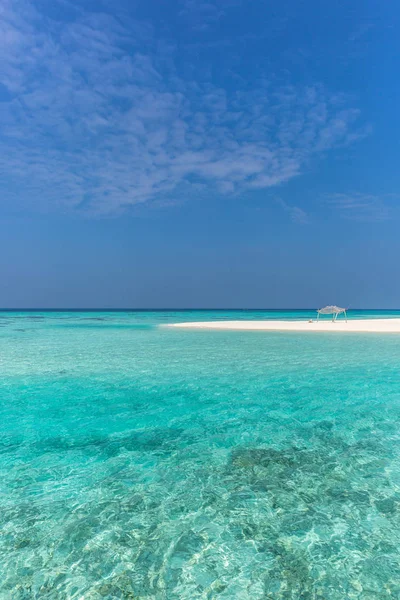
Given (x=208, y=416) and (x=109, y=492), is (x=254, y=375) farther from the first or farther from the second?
(x=109, y=492)

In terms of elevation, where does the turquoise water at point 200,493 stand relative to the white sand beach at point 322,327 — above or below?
below

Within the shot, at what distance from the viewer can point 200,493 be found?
16.9 feet

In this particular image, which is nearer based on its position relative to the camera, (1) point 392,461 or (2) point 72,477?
(2) point 72,477

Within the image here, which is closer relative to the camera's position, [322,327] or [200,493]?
[200,493]

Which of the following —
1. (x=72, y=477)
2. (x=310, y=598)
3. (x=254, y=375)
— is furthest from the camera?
(x=254, y=375)

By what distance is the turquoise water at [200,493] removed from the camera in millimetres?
3572

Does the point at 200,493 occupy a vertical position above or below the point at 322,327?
below

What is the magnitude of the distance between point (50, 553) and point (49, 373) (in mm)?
11316

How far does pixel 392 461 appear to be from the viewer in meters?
6.17

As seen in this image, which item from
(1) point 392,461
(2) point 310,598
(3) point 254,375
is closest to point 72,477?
(2) point 310,598

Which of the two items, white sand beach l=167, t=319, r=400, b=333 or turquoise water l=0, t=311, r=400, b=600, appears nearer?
turquoise water l=0, t=311, r=400, b=600

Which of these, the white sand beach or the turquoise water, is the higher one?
the white sand beach

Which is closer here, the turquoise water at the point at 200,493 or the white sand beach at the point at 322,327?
the turquoise water at the point at 200,493

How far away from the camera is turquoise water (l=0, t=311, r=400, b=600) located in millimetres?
3572
